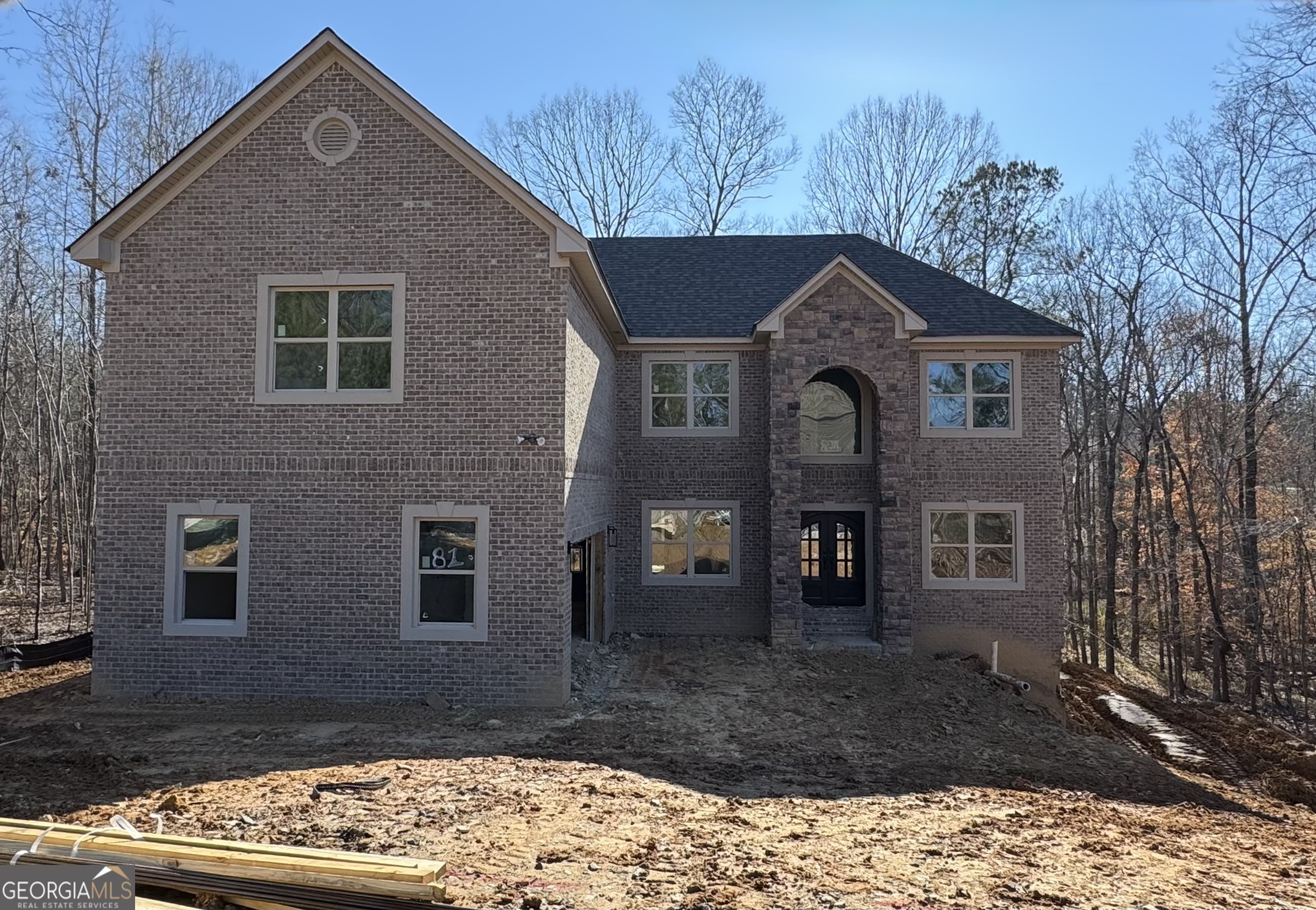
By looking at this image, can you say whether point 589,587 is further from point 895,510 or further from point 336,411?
point 895,510

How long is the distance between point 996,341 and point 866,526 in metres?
4.63

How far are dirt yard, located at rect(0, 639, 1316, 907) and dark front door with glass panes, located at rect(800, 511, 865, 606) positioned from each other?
3814mm

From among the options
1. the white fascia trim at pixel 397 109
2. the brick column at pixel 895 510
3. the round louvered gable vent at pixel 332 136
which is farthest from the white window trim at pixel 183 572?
the brick column at pixel 895 510

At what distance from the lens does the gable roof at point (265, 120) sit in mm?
11148

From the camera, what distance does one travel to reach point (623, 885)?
5.67 metres

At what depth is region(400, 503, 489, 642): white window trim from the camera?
1105 cm

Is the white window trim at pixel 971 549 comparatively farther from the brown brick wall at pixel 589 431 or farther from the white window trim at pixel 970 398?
the brown brick wall at pixel 589 431

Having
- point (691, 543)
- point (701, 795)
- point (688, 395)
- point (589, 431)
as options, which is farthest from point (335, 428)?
point (691, 543)

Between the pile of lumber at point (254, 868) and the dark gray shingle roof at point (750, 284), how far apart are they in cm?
1258

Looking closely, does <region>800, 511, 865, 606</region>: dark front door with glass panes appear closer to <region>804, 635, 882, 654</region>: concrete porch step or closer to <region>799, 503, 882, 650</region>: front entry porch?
<region>799, 503, 882, 650</region>: front entry porch

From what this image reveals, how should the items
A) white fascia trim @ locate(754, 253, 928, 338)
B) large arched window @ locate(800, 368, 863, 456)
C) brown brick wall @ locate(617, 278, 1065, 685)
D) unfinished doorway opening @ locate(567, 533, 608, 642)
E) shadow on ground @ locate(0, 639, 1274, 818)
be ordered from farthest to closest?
1. large arched window @ locate(800, 368, 863, 456)
2. brown brick wall @ locate(617, 278, 1065, 685)
3. white fascia trim @ locate(754, 253, 928, 338)
4. unfinished doorway opening @ locate(567, 533, 608, 642)
5. shadow on ground @ locate(0, 639, 1274, 818)

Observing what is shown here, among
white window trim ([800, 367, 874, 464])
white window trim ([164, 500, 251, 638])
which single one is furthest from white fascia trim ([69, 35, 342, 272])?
white window trim ([800, 367, 874, 464])

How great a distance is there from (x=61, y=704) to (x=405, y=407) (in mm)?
6503

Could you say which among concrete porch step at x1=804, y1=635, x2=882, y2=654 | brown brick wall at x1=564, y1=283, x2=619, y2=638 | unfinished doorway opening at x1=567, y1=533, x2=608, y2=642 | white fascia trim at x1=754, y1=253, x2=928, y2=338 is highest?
white fascia trim at x1=754, y1=253, x2=928, y2=338
